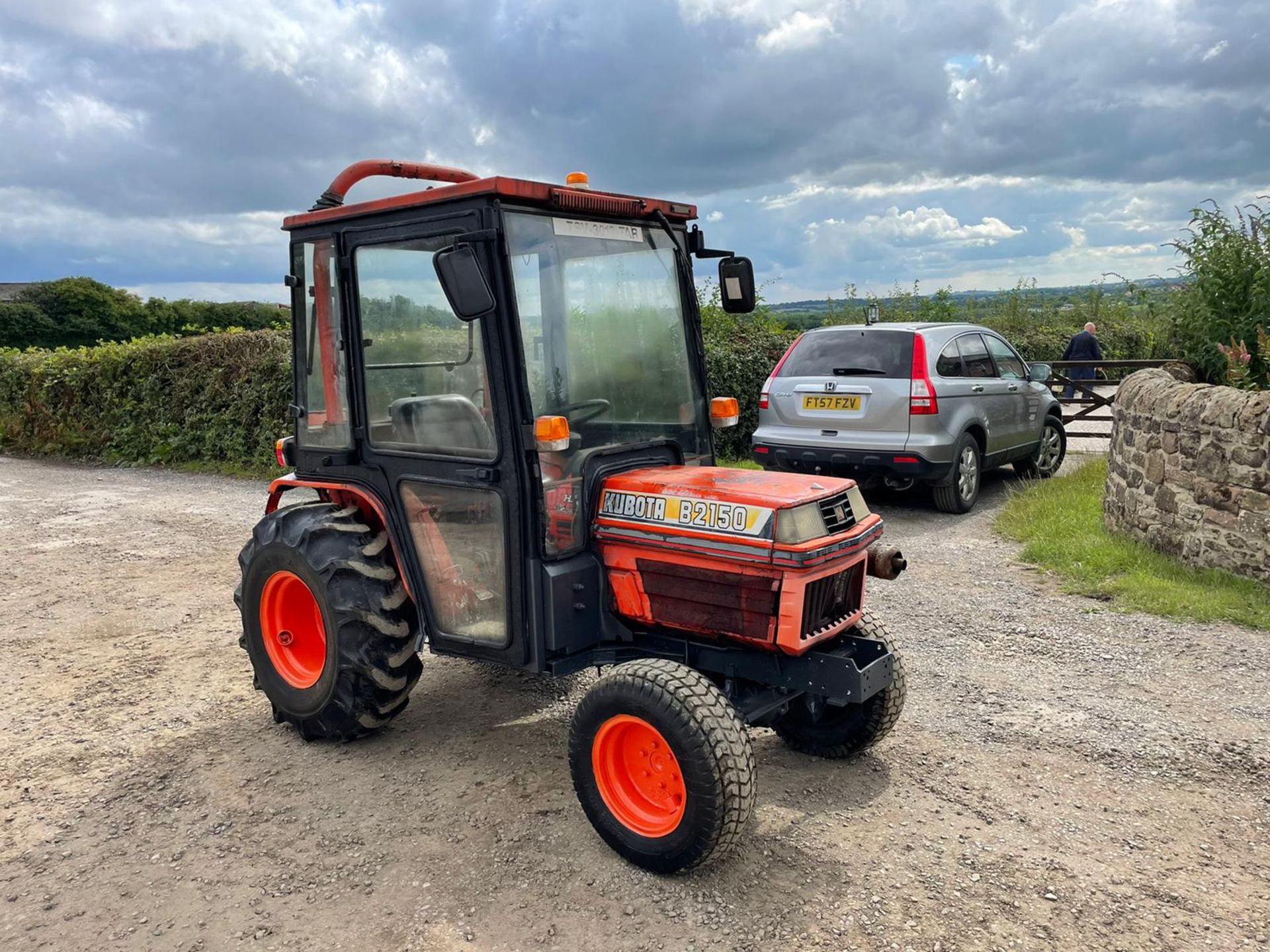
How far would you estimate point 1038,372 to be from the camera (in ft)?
33.1

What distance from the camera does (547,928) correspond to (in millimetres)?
3104

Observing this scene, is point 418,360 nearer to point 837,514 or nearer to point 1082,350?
point 837,514

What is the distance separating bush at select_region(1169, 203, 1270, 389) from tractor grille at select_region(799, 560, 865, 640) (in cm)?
795

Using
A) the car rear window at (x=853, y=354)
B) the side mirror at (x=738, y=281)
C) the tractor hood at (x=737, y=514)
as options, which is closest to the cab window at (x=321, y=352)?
the tractor hood at (x=737, y=514)

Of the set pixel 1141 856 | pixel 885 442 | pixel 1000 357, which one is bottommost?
pixel 1141 856

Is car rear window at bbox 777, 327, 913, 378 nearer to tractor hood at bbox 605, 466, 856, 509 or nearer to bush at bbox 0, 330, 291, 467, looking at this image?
tractor hood at bbox 605, 466, 856, 509

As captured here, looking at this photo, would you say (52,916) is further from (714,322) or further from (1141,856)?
(714,322)

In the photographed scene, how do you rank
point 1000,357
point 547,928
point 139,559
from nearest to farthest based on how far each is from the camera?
point 547,928
point 139,559
point 1000,357

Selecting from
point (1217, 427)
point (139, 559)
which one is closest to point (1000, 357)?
point (1217, 427)

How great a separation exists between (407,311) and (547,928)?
2.35 metres

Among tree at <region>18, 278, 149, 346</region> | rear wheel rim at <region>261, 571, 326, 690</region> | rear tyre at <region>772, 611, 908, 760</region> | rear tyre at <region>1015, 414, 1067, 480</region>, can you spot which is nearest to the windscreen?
rear tyre at <region>772, 611, 908, 760</region>

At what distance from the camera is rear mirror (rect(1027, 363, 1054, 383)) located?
32.9ft

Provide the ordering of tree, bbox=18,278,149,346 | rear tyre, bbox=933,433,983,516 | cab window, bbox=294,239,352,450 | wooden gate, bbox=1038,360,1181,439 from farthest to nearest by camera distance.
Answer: tree, bbox=18,278,149,346
wooden gate, bbox=1038,360,1181,439
rear tyre, bbox=933,433,983,516
cab window, bbox=294,239,352,450

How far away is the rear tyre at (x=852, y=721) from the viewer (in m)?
4.01
